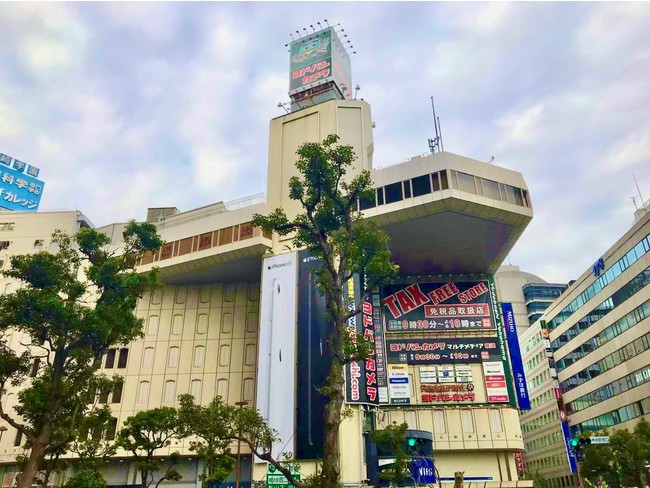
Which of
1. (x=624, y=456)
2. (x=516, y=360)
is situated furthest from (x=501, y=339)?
(x=624, y=456)

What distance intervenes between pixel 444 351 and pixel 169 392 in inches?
897

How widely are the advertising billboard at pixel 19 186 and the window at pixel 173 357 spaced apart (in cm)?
2670

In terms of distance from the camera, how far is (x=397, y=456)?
1032 inches

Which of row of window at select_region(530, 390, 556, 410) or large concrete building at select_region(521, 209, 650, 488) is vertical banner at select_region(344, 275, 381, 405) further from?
row of window at select_region(530, 390, 556, 410)

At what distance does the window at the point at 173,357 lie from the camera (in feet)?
141

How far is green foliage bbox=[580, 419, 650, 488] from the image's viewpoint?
32281 mm

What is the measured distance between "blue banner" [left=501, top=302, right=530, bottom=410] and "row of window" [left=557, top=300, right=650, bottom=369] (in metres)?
12.9

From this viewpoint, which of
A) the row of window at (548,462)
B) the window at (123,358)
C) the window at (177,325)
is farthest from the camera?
the row of window at (548,462)

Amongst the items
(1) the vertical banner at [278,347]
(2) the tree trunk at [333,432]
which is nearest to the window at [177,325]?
(1) the vertical banner at [278,347]

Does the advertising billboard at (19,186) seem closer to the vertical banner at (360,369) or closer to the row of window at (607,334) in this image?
the vertical banner at (360,369)

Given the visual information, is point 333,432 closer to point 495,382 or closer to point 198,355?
point 495,382

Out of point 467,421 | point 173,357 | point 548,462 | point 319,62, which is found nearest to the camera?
point 467,421

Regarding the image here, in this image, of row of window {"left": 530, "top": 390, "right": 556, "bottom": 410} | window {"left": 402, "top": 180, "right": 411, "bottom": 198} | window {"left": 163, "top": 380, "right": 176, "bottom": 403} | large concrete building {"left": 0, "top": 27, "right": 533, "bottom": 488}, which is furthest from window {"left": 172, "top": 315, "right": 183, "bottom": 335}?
row of window {"left": 530, "top": 390, "right": 556, "bottom": 410}

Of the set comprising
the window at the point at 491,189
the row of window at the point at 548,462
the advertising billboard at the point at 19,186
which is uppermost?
the advertising billboard at the point at 19,186
